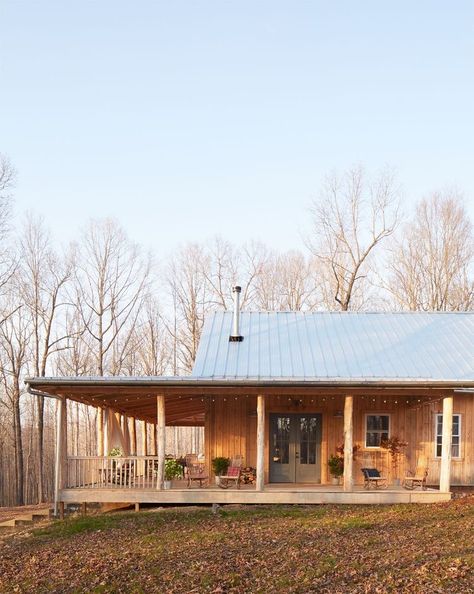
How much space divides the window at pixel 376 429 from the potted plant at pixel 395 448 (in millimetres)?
179

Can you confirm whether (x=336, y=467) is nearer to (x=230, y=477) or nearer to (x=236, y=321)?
(x=230, y=477)

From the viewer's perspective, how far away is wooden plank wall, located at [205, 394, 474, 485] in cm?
1883

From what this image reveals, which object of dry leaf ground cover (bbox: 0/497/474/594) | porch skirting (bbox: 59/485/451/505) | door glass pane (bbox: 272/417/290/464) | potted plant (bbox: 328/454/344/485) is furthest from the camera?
door glass pane (bbox: 272/417/290/464)

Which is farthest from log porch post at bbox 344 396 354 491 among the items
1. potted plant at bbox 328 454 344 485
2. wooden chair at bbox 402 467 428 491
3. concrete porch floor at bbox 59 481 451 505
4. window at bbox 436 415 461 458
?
window at bbox 436 415 461 458

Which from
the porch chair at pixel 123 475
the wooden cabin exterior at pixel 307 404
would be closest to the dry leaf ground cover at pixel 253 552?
the wooden cabin exterior at pixel 307 404

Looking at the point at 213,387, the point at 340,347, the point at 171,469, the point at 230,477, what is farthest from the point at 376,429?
the point at 171,469

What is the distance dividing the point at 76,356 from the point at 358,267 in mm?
17122

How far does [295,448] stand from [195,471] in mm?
2791

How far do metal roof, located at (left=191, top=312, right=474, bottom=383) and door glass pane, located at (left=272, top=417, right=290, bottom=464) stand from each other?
6.01 feet

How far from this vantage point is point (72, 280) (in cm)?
3762

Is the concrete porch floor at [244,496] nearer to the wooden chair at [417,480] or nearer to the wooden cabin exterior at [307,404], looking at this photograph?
the wooden cabin exterior at [307,404]

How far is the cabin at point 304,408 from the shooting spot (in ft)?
53.1

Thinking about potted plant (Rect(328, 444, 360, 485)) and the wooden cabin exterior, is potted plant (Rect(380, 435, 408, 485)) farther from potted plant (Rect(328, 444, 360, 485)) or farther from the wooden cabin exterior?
potted plant (Rect(328, 444, 360, 485))

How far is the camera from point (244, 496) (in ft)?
53.1
